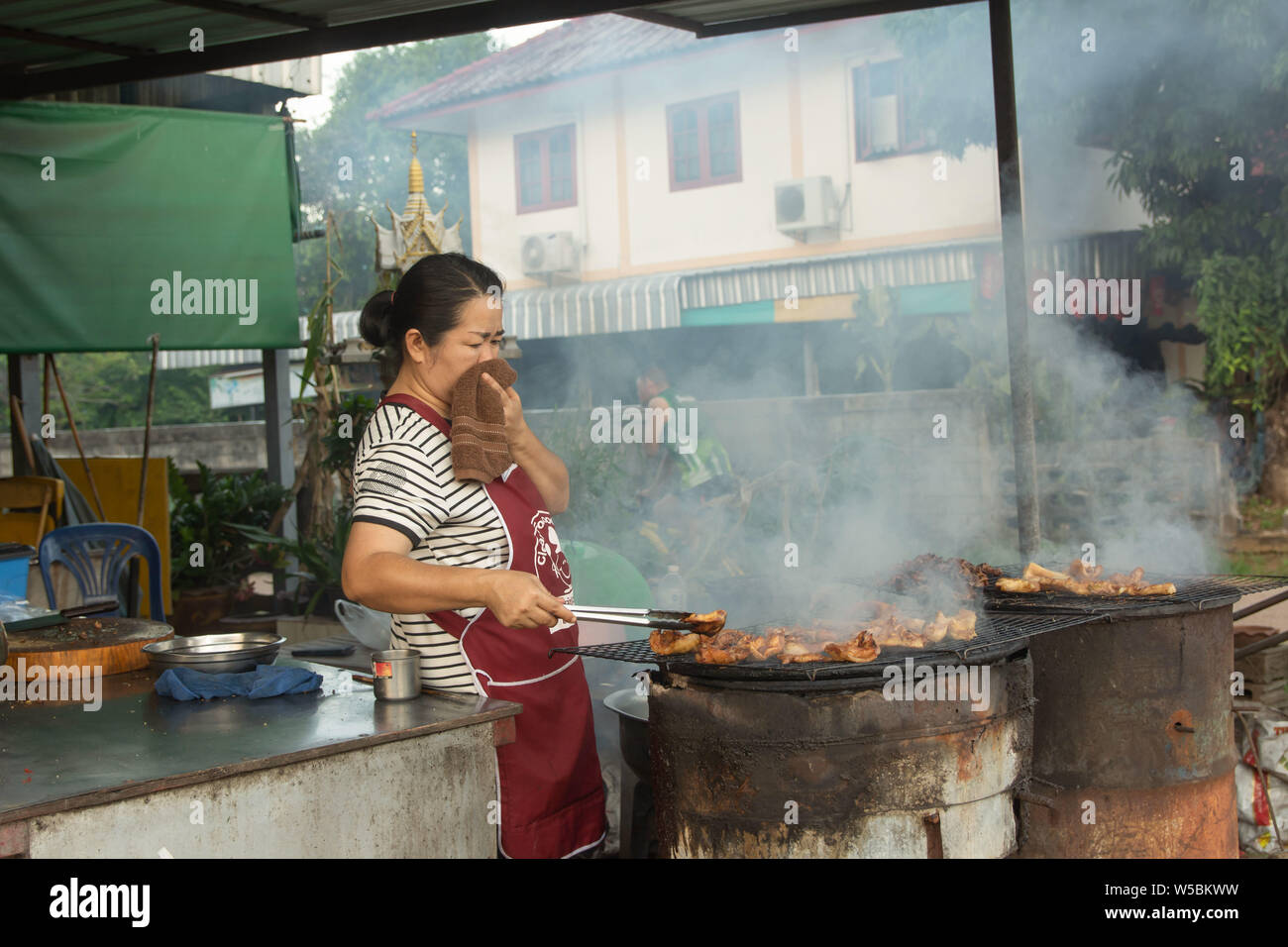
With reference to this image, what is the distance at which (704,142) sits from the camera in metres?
18.1

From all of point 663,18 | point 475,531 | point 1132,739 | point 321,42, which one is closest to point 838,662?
point 475,531

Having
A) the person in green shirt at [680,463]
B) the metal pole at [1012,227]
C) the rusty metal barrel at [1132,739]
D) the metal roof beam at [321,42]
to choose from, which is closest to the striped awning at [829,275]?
the person in green shirt at [680,463]

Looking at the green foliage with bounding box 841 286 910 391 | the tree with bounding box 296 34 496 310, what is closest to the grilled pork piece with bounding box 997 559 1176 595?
the green foliage with bounding box 841 286 910 391

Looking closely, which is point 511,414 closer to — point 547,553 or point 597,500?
point 547,553

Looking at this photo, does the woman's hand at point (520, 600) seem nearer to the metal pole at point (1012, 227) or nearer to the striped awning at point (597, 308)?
the metal pole at point (1012, 227)

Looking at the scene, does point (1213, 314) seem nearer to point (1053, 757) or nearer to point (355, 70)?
point (1053, 757)

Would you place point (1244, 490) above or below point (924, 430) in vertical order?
below

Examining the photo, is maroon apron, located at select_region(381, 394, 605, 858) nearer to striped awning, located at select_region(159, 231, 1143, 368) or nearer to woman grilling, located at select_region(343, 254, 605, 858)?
woman grilling, located at select_region(343, 254, 605, 858)

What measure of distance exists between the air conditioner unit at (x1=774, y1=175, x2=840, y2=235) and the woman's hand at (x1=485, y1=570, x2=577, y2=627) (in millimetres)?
14875

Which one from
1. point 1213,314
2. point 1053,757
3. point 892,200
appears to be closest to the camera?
point 1053,757

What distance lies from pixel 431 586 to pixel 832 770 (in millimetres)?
1149

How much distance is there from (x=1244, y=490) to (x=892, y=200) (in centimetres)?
706

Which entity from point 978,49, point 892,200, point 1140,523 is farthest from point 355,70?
point 1140,523

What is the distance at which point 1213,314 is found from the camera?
10.9m
